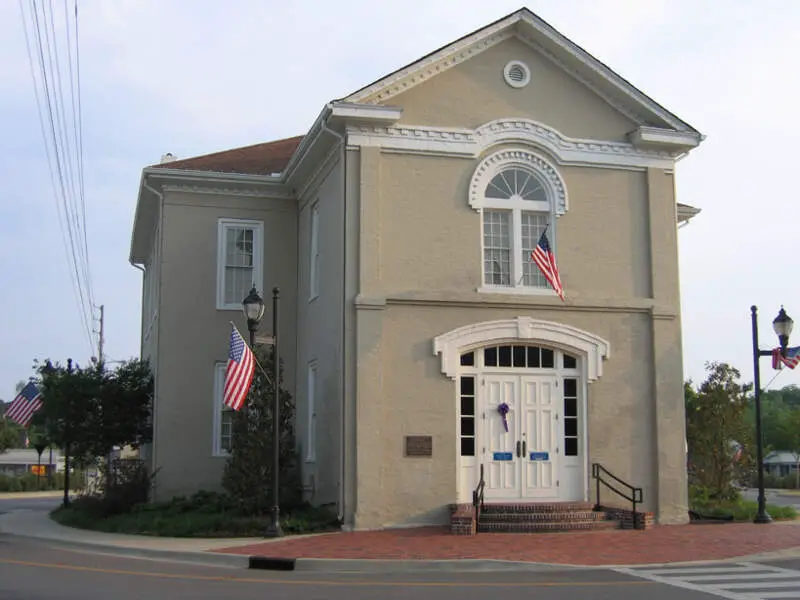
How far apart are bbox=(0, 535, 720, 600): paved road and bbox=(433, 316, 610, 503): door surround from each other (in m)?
5.21

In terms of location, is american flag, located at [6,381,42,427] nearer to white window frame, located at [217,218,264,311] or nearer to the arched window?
white window frame, located at [217,218,264,311]

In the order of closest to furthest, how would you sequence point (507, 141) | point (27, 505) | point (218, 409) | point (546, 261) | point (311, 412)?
point (546, 261) < point (507, 141) < point (311, 412) < point (218, 409) < point (27, 505)

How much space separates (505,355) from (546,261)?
210 cm

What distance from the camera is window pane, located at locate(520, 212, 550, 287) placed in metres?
19.6

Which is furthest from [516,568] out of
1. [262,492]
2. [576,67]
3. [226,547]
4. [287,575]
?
[576,67]

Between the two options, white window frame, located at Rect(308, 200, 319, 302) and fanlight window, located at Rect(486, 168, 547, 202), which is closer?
fanlight window, located at Rect(486, 168, 547, 202)

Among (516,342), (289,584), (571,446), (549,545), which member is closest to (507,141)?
(516,342)

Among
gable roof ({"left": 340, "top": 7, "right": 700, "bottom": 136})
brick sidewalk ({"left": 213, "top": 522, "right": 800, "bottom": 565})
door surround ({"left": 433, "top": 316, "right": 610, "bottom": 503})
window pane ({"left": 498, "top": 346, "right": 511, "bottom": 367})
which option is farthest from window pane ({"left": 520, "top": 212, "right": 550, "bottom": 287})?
brick sidewalk ({"left": 213, "top": 522, "right": 800, "bottom": 565})

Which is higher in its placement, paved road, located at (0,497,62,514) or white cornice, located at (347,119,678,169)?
white cornice, located at (347,119,678,169)

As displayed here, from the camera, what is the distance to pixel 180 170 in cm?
2314

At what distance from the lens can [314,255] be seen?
21.7 meters

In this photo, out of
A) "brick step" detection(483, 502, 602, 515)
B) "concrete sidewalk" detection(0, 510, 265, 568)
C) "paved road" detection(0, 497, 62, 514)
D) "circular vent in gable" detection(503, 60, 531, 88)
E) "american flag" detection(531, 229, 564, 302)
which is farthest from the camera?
"paved road" detection(0, 497, 62, 514)

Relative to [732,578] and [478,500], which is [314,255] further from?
[732,578]

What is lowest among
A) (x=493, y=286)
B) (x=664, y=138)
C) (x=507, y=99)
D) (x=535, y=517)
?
(x=535, y=517)
